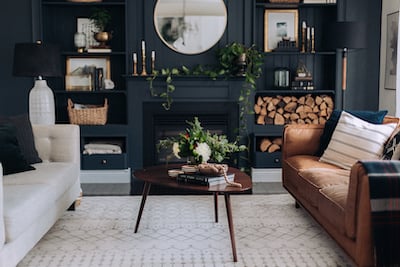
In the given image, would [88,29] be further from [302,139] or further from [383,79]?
[383,79]

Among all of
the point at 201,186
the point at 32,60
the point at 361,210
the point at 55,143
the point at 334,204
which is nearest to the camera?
the point at 361,210

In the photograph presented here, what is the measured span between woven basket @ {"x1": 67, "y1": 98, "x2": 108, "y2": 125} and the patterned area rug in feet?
3.89

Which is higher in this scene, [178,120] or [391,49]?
[391,49]

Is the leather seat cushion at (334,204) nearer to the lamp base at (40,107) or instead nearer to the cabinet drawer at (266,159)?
the cabinet drawer at (266,159)

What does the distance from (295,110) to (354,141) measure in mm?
1896

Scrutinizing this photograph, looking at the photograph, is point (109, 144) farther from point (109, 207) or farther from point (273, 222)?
point (273, 222)

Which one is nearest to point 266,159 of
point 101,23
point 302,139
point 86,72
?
point 302,139

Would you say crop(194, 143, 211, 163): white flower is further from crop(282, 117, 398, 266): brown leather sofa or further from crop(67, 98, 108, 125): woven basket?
crop(67, 98, 108, 125): woven basket

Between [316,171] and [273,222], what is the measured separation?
559mm

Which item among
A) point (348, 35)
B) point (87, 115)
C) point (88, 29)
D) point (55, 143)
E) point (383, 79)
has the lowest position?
point (55, 143)

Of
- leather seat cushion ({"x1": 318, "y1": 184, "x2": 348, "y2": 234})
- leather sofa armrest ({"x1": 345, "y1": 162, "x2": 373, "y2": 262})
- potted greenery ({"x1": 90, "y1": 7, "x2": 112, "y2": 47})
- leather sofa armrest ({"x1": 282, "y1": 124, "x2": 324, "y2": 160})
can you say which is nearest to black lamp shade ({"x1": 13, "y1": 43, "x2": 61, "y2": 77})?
potted greenery ({"x1": 90, "y1": 7, "x2": 112, "y2": 47})

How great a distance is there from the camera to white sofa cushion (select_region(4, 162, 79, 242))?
2914 mm

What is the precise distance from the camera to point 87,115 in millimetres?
5777

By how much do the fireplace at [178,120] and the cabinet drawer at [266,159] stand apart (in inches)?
13.3
